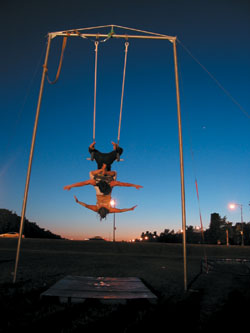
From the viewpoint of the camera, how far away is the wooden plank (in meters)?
4.77

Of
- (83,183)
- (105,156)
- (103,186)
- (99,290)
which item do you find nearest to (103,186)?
(103,186)

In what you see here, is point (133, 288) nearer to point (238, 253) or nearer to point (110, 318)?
point (110, 318)

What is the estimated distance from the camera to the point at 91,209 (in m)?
9.84

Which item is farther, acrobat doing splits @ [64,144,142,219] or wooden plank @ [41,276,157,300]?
acrobat doing splits @ [64,144,142,219]

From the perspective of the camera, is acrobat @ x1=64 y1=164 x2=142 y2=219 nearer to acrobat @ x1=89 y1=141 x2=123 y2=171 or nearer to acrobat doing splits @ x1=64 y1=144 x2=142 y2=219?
acrobat doing splits @ x1=64 y1=144 x2=142 y2=219

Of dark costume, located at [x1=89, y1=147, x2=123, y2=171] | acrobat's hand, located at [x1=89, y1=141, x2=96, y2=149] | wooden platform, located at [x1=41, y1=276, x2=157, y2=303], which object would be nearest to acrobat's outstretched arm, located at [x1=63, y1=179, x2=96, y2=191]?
dark costume, located at [x1=89, y1=147, x2=123, y2=171]

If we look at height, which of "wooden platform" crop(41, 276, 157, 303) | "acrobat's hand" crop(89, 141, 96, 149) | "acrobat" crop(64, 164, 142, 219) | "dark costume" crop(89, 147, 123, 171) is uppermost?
"acrobat's hand" crop(89, 141, 96, 149)

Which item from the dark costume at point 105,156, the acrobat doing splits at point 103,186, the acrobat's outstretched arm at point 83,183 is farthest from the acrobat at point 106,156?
the acrobat's outstretched arm at point 83,183

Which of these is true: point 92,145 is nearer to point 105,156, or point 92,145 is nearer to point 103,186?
point 105,156

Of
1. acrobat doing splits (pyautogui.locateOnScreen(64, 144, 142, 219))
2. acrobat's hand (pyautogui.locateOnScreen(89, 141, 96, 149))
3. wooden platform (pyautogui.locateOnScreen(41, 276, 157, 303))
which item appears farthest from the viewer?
acrobat's hand (pyautogui.locateOnScreen(89, 141, 96, 149))

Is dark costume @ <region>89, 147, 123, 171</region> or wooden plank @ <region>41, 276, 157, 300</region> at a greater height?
dark costume @ <region>89, 147, 123, 171</region>

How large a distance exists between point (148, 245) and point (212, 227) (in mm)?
74046

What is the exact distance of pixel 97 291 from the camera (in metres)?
5.21

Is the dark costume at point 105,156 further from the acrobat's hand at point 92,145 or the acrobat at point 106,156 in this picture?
the acrobat's hand at point 92,145
